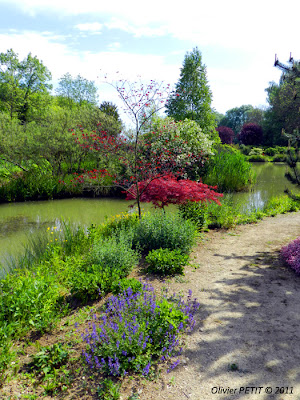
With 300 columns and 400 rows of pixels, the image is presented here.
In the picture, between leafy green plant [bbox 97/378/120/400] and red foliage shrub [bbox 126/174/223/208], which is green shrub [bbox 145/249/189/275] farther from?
leafy green plant [bbox 97/378/120/400]

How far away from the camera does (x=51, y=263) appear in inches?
244

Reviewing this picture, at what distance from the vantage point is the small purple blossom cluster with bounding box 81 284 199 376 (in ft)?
9.93

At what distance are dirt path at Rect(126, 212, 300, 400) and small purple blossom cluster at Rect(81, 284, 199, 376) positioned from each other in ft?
0.71

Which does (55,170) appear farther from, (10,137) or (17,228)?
(17,228)

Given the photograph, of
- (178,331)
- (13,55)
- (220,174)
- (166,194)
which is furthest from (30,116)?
(178,331)

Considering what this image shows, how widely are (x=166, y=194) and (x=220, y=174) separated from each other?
953 centimetres

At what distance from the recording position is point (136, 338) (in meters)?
3.17

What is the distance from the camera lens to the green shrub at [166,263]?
5.37 metres

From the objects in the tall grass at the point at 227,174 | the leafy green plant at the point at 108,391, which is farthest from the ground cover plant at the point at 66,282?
the tall grass at the point at 227,174

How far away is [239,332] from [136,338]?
4.62 feet

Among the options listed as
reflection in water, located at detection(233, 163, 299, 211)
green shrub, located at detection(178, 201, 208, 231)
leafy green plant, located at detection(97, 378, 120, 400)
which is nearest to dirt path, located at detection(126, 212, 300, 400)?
leafy green plant, located at detection(97, 378, 120, 400)

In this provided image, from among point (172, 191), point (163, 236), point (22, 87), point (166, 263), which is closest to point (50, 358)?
point (166, 263)

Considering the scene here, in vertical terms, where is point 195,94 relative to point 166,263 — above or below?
above

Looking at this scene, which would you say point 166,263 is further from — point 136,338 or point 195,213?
point 195,213
